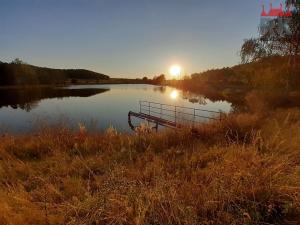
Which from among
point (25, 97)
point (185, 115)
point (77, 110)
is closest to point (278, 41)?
point (185, 115)

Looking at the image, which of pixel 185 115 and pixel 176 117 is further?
pixel 185 115

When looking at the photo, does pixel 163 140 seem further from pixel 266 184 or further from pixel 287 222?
pixel 287 222

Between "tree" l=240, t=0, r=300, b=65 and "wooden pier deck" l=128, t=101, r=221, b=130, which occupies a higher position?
"tree" l=240, t=0, r=300, b=65

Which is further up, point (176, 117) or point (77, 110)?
point (176, 117)

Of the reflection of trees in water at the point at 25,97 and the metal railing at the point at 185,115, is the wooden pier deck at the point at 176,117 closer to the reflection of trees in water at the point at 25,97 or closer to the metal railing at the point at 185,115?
the metal railing at the point at 185,115

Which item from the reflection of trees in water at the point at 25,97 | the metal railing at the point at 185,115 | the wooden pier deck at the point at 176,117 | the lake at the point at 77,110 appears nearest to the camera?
the wooden pier deck at the point at 176,117

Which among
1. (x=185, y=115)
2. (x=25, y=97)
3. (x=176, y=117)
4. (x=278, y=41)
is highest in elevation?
(x=278, y=41)

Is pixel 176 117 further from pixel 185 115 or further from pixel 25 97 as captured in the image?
pixel 25 97

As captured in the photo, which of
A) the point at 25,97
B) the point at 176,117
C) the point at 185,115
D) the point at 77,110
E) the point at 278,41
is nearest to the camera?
the point at 176,117

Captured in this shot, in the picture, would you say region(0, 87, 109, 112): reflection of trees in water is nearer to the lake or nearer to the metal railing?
the lake

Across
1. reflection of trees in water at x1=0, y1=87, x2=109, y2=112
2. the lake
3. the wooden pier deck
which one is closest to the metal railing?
the wooden pier deck

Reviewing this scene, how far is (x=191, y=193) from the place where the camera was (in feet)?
9.68

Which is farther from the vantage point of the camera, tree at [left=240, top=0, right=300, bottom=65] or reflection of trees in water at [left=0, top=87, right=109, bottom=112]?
reflection of trees in water at [left=0, top=87, right=109, bottom=112]

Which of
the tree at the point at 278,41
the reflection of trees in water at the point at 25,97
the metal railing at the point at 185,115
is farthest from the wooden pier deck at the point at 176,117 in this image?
the reflection of trees in water at the point at 25,97
